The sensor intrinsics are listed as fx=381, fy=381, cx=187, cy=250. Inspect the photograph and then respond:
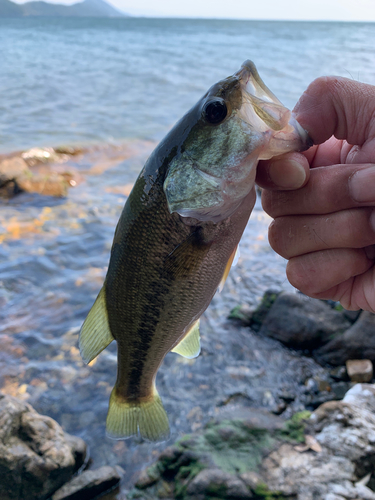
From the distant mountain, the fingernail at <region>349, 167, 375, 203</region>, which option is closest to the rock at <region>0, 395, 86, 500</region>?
the fingernail at <region>349, 167, 375, 203</region>

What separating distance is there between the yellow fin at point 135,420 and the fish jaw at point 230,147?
1.45m

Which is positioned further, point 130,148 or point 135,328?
point 130,148

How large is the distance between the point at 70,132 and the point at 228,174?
14.7 meters

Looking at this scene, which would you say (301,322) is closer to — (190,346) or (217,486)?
(217,486)

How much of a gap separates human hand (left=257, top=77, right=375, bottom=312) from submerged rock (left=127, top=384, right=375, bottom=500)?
167cm

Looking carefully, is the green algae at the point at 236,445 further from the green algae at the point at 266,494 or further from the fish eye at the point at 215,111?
the fish eye at the point at 215,111

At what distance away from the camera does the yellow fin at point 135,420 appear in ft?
8.00

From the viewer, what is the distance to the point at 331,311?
5102mm

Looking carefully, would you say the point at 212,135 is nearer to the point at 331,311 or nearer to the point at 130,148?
the point at 331,311

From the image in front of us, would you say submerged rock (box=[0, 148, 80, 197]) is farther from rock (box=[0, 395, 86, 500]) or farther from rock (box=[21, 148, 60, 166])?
rock (box=[0, 395, 86, 500])

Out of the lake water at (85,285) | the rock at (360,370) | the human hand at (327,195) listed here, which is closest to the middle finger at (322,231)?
the human hand at (327,195)

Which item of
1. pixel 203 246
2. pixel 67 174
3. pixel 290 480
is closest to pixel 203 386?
pixel 290 480

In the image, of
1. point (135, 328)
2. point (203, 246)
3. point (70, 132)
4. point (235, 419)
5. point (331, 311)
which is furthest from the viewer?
point (70, 132)

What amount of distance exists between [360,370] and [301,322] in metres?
0.90
